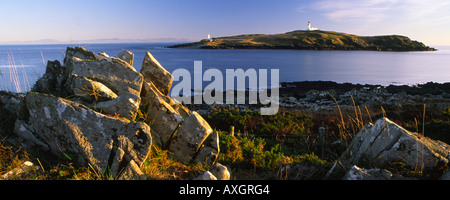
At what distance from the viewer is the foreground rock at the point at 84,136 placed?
4.46 metres

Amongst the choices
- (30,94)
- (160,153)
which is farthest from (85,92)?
(160,153)

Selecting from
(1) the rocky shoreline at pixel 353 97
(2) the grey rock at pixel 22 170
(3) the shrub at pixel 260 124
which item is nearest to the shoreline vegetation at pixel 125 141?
(2) the grey rock at pixel 22 170

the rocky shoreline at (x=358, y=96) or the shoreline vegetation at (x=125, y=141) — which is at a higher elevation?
the shoreline vegetation at (x=125, y=141)

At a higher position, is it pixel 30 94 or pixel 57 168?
pixel 30 94

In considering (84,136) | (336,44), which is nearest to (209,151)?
(84,136)

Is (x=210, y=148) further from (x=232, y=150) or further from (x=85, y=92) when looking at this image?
(x=85, y=92)

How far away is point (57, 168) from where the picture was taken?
14.5 ft

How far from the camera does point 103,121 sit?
4.70 m

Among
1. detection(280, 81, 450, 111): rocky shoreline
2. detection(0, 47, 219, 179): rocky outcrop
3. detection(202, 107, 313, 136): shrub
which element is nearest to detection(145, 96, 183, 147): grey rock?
detection(0, 47, 219, 179): rocky outcrop

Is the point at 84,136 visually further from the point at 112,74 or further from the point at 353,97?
the point at 353,97

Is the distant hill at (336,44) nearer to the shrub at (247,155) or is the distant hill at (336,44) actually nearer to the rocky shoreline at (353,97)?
the rocky shoreline at (353,97)

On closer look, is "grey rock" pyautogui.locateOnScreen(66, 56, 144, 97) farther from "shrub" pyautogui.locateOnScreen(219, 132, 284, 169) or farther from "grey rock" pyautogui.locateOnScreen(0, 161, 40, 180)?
"shrub" pyautogui.locateOnScreen(219, 132, 284, 169)
